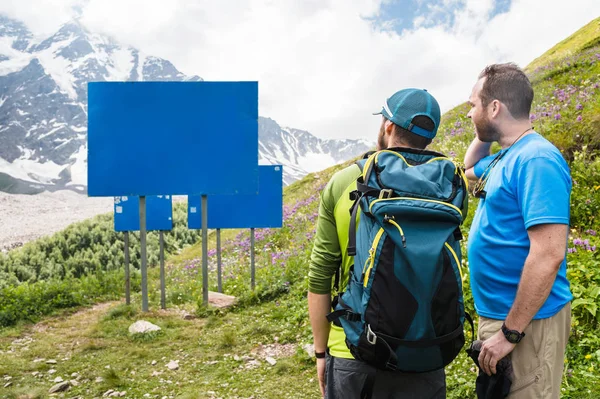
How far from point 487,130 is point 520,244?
70 cm

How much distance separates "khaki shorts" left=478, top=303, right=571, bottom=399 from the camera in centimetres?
254

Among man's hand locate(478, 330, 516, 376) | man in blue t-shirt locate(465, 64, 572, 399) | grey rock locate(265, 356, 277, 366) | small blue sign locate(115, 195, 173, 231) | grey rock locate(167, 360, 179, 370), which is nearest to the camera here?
man in blue t-shirt locate(465, 64, 572, 399)

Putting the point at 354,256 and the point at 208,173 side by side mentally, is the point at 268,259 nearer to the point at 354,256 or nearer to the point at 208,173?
Result: the point at 208,173

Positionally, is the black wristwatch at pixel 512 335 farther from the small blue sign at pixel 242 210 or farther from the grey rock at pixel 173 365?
the small blue sign at pixel 242 210

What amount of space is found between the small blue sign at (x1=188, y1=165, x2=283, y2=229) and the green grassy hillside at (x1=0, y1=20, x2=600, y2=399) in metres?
1.20

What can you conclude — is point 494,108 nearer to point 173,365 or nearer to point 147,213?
point 173,365

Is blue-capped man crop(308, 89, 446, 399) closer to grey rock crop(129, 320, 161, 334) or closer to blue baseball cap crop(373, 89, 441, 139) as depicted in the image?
blue baseball cap crop(373, 89, 441, 139)

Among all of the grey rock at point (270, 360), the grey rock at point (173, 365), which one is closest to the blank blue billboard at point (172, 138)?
the grey rock at point (173, 365)

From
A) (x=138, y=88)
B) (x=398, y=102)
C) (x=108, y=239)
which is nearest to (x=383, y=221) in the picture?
(x=398, y=102)

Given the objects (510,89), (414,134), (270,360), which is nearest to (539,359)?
(414,134)

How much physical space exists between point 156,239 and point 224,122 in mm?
15268

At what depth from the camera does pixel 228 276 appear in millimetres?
13750

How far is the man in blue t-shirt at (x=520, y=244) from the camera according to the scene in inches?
93.8

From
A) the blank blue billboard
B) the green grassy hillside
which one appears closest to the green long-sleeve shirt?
the green grassy hillside
